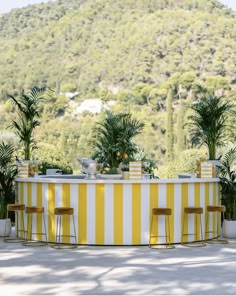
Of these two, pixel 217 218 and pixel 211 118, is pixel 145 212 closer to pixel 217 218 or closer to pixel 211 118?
pixel 217 218

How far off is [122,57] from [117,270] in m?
34.1

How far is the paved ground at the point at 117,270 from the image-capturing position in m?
5.01

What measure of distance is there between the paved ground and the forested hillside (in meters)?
24.2

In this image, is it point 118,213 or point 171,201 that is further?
point 171,201

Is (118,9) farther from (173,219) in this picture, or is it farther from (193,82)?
Answer: (173,219)

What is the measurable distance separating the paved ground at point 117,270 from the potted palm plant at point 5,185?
3.88 feet

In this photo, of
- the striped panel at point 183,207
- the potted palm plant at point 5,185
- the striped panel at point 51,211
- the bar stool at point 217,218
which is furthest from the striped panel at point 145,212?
the potted palm plant at point 5,185

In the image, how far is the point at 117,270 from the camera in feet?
19.3

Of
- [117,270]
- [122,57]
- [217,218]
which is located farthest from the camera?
[122,57]

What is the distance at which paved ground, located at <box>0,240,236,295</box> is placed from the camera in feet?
16.4

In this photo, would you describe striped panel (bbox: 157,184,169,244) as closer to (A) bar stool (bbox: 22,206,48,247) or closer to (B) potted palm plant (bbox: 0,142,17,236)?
(A) bar stool (bbox: 22,206,48,247)

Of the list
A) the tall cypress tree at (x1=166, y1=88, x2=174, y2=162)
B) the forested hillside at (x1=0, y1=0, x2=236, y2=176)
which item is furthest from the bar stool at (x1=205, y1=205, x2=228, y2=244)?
the forested hillside at (x1=0, y1=0, x2=236, y2=176)

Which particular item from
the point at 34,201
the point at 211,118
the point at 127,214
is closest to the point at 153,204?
the point at 127,214

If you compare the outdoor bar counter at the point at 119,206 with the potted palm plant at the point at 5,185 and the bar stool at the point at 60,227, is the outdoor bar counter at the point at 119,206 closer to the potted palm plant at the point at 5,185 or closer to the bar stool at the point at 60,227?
the bar stool at the point at 60,227
